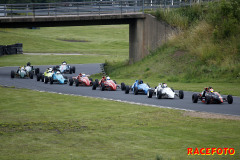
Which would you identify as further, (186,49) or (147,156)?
(186,49)

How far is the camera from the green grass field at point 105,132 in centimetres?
1133

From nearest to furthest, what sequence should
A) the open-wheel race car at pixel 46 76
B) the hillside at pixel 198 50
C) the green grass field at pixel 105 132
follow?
the green grass field at pixel 105 132, the hillside at pixel 198 50, the open-wheel race car at pixel 46 76

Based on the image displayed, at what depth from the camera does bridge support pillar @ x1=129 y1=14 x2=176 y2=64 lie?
38.1 metres

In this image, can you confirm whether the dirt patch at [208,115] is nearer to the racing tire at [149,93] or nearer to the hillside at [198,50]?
the racing tire at [149,93]

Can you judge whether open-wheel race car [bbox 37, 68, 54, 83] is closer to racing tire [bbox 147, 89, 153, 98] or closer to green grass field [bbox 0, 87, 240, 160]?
racing tire [bbox 147, 89, 153, 98]

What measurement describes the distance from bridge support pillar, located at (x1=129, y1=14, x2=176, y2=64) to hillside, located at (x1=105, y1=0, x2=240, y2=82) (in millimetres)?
646

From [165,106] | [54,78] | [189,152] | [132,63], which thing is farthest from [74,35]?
[189,152]

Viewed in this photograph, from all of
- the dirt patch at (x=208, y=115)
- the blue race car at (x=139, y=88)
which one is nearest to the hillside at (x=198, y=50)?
the blue race car at (x=139, y=88)

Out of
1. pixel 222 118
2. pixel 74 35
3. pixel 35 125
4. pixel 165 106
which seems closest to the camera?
pixel 35 125

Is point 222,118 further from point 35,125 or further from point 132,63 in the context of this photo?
point 132,63

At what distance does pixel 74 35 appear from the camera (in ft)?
350

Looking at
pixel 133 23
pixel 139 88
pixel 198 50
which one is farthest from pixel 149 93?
pixel 133 23

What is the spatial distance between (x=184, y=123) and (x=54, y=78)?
17165 mm

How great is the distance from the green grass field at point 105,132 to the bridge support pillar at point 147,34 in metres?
18.6
